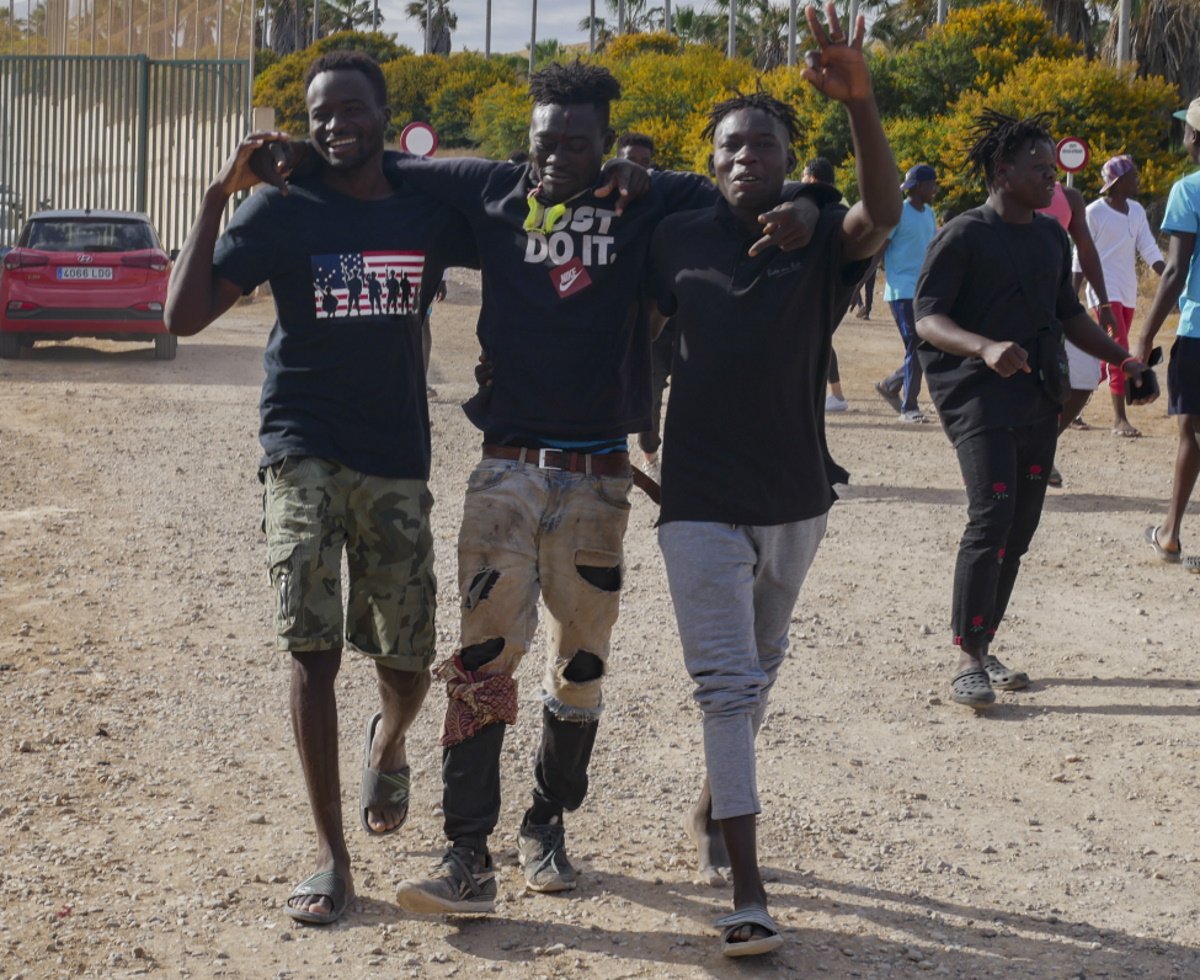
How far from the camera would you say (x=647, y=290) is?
4340mm

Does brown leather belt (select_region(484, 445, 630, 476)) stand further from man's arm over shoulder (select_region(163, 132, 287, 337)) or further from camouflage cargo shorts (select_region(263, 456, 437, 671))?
man's arm over shoulder (select_region(163, 132, 287, 337))

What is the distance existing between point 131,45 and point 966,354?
3073 centimetres

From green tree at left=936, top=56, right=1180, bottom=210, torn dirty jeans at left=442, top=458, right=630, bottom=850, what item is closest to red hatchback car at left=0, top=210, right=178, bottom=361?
torn dirty jeans at left=442, top=458, right=630, bottom=850

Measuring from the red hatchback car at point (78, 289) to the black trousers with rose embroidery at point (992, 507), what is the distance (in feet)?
41.6

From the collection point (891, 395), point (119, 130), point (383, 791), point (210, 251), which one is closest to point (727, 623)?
point (383, 791)

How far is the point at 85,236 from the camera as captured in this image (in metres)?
17.7

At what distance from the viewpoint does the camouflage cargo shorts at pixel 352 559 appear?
4230mm

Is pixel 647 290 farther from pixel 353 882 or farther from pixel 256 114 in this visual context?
pixel 256 114

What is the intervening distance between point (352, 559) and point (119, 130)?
2733cm

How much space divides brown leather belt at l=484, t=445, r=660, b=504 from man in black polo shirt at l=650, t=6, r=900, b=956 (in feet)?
0.55

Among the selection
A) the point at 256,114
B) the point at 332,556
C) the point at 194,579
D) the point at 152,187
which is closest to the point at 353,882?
the point at 332,556

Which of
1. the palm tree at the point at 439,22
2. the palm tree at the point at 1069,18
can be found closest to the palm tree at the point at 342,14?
the palm tree at the point at 439,22

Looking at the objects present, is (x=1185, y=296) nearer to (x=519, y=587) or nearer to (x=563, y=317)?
(x=563, y=317)

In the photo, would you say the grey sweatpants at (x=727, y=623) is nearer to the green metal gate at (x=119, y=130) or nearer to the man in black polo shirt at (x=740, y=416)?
the man in black polo shirt at (x=740, y=416)
